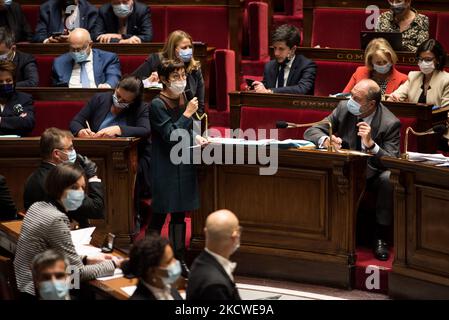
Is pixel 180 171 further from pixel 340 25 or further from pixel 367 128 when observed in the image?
pixel 340 25

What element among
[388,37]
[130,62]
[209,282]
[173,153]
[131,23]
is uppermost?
[131,23]

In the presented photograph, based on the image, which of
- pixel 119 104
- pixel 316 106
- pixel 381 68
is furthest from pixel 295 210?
pixel 381 68

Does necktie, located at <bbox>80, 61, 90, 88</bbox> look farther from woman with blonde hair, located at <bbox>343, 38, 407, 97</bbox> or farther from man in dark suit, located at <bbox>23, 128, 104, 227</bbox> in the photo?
man in dark suit, located at <bbox>23, 128, 104, 227</bbox>

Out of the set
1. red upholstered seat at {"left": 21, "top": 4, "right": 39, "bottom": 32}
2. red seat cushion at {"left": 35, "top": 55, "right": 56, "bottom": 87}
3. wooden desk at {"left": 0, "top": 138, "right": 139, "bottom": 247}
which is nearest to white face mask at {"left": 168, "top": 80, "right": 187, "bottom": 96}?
wooden desk at {"left": 0, "top": 138, "right": 139, "bottom": 247}

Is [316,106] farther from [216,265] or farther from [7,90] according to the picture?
[216,265]

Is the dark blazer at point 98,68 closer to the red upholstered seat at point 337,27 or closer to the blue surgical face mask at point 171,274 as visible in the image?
the red upholstered seat at point 337,27

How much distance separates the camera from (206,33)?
613cm

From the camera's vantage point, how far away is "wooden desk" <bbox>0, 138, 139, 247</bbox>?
4.52 meters

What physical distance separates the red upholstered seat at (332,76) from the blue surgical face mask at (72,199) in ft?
8.01

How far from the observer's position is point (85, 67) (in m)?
5.37

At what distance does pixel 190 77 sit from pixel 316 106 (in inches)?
24.7

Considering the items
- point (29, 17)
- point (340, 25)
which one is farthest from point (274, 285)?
point (29, 17)

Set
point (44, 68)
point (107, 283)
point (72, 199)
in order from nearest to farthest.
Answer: point (107, 283), point (72, 199), point (44, 68)

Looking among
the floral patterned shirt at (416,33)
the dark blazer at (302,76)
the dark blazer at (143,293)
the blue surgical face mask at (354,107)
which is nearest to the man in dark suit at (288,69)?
the dark blazer at (302,76)
